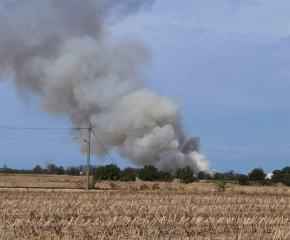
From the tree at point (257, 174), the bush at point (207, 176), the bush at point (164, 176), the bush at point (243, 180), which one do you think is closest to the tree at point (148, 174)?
the bush at point (164, 176)

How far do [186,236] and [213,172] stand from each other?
10663 cm

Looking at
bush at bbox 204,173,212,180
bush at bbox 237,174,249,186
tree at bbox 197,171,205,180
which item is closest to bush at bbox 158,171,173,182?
bush at bbox 237,174,249,186

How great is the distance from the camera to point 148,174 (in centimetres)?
9750

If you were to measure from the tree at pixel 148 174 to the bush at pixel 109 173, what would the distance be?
4.29m

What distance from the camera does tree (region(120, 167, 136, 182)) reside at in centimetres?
9404

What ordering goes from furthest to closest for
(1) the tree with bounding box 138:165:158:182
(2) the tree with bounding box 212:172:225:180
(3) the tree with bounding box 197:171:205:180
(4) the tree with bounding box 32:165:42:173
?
(4) the tree with bounding box 32:165:42:173
(2) the tree with bounding box 212:172:225:180
(3) the tree with bounding box 197:171:205:180
(1) the tree with bounding box 138:165:158:182

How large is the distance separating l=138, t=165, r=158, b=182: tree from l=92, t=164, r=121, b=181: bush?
4.29 m

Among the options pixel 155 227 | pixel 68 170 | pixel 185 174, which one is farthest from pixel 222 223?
pixel 68 170

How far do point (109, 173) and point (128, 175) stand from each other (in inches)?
136

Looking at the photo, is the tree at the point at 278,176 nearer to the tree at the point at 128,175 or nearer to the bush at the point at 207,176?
the bush at the point at 207,176

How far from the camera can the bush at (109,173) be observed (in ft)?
315

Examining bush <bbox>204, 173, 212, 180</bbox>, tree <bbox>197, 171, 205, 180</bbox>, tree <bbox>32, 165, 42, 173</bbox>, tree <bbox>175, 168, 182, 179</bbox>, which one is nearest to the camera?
tree <bbox>175, 168, 182, 179</bbox>

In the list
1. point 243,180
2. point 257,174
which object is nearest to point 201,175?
point 257,174

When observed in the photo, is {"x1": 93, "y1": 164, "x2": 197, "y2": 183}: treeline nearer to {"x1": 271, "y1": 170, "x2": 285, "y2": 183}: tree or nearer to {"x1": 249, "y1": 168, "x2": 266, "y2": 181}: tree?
{"x1": 249, "y1": 168, "x2": 266, "y2": 181}: tree
